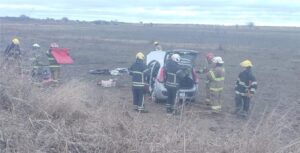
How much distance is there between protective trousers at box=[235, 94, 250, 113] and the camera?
541 inches

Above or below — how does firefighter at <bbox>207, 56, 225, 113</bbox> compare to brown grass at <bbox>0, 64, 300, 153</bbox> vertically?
below

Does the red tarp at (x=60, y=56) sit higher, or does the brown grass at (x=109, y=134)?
the brown grass at (x=109, y=134)

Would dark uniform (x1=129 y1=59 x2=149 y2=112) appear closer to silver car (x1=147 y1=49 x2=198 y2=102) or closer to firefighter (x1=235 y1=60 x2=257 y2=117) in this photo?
silver car (x1=147 y1=49 x2=198 y2=102)

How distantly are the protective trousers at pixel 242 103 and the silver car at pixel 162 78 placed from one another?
131 cm

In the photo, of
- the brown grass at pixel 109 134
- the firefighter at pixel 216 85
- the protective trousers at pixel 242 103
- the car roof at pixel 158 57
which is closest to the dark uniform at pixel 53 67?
the car roof at pixel 158 57

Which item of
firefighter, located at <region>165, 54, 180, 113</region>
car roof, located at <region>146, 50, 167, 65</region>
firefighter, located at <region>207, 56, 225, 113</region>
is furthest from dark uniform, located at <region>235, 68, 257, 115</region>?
car roof, located at <region>146, 50, 167, 65</region>

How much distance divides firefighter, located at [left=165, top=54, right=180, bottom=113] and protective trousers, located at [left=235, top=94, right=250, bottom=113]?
1.68 meters

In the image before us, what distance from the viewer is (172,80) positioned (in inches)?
543

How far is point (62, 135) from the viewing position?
259 inches

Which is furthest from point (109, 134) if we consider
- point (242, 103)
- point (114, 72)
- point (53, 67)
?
point (114, 72)

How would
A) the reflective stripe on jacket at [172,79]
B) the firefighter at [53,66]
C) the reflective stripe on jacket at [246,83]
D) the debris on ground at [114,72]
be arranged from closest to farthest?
1. the reflective stripe on jacket at [246,83]
2. the reflective stripe on jacket at [172,79]
3. the firefighter at [53,66]
4. the debris on ground at [114,72]

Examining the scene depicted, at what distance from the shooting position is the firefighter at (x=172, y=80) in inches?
542

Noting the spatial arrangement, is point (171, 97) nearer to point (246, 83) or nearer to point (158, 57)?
point (246, 83)

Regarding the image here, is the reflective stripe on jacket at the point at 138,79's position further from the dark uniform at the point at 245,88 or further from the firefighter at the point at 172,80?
the dark uniform at the point at 245,88
